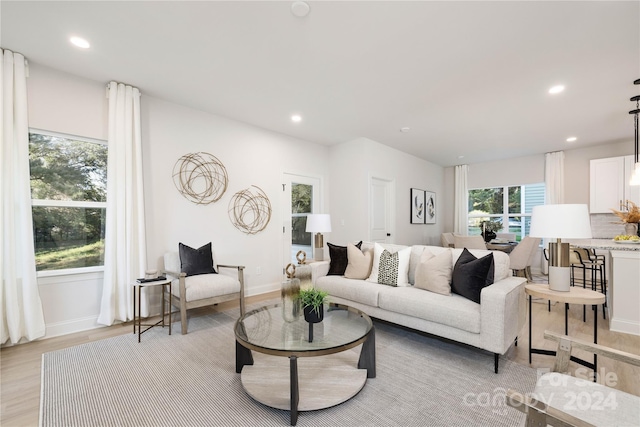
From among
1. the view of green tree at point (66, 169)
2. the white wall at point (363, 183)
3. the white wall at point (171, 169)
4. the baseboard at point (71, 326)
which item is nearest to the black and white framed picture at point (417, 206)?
the white wall at point (363, 183)

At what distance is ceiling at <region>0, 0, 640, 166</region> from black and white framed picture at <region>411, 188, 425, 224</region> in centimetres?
236

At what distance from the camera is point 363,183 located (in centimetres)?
511

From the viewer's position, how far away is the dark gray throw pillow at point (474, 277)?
239 cm

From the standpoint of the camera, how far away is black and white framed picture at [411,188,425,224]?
20.9 ft

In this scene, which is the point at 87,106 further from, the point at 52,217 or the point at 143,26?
the point at 143,26

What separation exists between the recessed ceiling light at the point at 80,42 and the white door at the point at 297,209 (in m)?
2.98

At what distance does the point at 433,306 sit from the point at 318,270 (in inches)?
58.5

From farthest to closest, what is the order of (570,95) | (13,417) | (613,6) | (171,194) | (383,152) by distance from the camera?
1. (383,152)
2. (171,194)
3. (570,95)
4. (613,6)
5. (13,417)

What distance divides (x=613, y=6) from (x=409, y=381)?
3006 millimetres

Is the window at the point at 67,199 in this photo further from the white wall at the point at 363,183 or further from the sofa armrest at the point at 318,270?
the white wall at the point at 363,183

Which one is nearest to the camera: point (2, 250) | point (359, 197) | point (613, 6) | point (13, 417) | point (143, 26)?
point (13, 417)

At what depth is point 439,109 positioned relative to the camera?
3865mm

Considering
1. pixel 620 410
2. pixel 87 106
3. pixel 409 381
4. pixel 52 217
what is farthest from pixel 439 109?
pixel 52 217

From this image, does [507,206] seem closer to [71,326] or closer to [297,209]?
[297,209]
